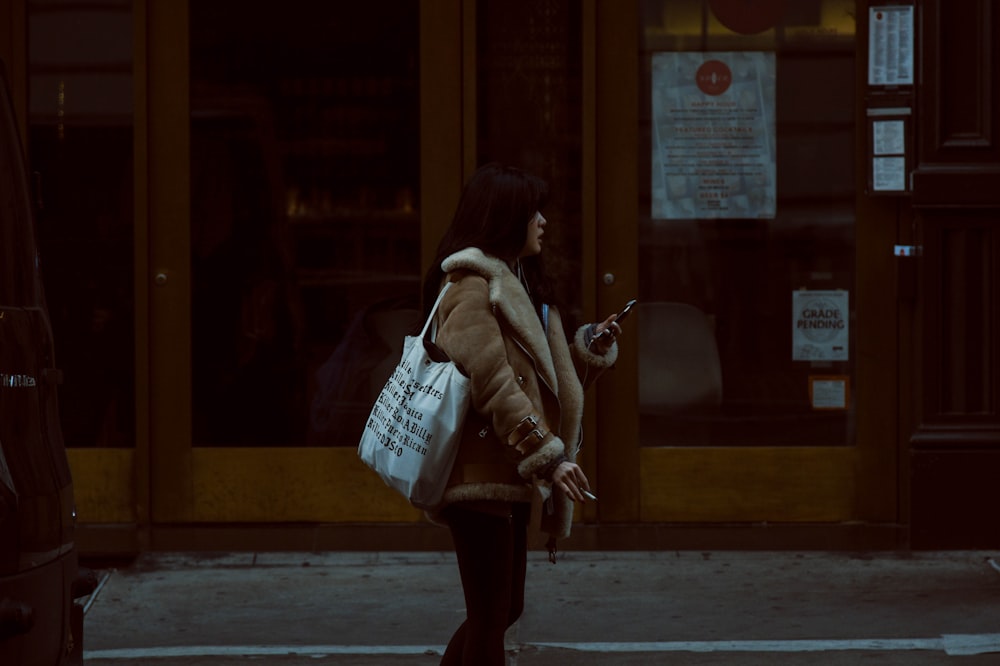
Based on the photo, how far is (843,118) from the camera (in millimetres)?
8188

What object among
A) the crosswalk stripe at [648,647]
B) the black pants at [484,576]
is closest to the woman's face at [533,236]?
the black pants at [484,576]

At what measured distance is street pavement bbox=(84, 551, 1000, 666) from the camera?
648 centimetres

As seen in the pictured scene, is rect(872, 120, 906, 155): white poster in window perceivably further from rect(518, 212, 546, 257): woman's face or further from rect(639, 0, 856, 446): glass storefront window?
rect(518, 212, 546, 257): woman's face

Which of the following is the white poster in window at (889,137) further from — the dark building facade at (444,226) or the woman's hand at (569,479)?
the woman's hand at (569,479)

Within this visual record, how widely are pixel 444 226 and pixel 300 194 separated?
2.23 feet

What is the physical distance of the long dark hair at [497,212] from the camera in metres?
5.05

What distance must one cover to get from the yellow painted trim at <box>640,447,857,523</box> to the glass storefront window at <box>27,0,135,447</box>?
2442 millimetres

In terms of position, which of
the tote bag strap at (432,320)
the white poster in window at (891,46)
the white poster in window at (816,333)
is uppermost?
the white poster in window at (891,46)

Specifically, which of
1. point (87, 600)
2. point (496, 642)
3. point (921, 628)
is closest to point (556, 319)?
point (496, 642)

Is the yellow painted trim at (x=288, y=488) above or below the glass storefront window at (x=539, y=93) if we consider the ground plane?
below

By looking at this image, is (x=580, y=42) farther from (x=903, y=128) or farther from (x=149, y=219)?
(x=149, y=219)

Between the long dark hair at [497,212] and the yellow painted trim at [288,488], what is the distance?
3.17 metres

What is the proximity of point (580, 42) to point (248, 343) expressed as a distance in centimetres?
206

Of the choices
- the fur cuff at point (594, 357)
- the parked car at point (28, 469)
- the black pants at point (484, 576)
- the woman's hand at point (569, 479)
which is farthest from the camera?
the fur cuff at point (594, 357)
